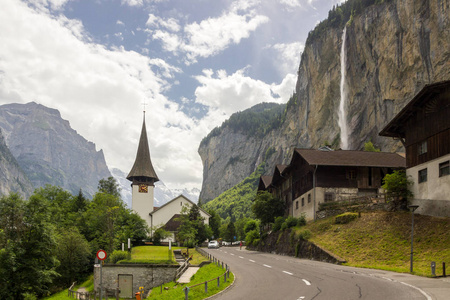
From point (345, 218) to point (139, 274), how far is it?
19192 millimetres

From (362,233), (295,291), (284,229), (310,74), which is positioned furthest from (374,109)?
(295,291)

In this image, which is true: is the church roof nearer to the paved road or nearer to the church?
the church

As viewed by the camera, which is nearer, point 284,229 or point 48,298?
point 48,298

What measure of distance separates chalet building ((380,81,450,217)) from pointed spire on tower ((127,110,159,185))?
6960 cm

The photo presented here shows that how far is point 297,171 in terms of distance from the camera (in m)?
56.3

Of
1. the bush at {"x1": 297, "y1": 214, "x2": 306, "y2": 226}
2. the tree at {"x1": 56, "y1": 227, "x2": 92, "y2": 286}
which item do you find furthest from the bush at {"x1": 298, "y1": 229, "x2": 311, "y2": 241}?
the tree at {"x1": 56, "y1": 227, "x2": 92, "y2": 286}

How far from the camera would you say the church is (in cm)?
A: 9438

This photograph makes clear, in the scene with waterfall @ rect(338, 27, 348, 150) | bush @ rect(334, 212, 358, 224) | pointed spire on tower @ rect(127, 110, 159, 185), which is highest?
waterfall @ rect(338, 27, 348, 150)

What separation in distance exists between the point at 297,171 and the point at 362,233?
20687 mm

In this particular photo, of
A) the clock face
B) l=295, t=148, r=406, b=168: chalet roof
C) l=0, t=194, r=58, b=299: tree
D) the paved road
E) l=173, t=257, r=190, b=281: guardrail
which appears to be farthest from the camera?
the clock face

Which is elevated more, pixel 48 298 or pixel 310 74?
pixel 310 74

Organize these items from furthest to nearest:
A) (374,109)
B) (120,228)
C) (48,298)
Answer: (374,109) → (120,228) → (48,298)

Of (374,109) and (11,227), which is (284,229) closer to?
(11,227)

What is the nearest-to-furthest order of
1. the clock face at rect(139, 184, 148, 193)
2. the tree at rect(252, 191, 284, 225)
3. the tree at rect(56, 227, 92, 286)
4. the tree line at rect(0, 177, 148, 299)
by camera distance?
the tree line at rect(0, 177, 148, 299), the tree at rect(56, 227, 92, 286), the tree at rect(252, 191, 284, 225), the clock face at rect(139, 184, 148, 193)
